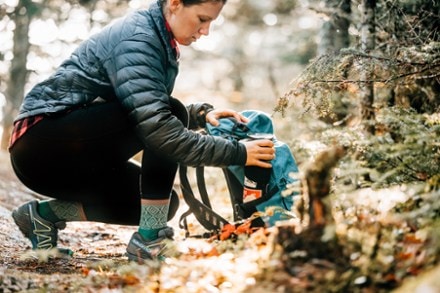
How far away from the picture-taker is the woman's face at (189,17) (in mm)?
3332

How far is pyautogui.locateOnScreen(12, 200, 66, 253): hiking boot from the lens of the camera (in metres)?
3.68

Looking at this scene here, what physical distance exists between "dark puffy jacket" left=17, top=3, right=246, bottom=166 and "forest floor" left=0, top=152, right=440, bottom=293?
62 centimetres

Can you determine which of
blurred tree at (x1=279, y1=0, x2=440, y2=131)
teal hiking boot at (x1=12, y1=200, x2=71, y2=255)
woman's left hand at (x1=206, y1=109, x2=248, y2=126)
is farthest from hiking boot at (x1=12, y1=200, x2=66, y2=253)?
blurred tree at (x1=279, y1=0, x2=440, y2=131)

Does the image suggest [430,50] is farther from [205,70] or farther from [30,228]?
[205,70]

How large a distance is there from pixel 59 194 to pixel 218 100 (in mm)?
11914

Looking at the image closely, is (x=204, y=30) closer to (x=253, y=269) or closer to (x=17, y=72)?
(x=253, y=269)

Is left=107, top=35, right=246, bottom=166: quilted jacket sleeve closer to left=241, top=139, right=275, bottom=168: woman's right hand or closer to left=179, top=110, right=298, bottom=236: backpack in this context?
left=241, top=139, right=275, bottom=168: woman's right hand

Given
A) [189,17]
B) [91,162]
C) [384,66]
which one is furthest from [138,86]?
[384,66]

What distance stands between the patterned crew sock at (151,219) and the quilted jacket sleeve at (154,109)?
37 centimetres

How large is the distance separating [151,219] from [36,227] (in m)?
0.93

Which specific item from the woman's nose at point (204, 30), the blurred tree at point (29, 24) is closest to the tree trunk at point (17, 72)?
the blurred tree at point (29, 24)

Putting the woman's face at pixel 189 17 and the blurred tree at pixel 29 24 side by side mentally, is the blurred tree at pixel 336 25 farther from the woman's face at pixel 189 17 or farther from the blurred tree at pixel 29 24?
the blurred tree at pixel 29 24

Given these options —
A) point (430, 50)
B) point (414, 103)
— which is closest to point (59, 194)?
point (430, 50)

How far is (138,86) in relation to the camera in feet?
10.3
